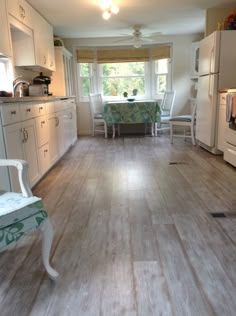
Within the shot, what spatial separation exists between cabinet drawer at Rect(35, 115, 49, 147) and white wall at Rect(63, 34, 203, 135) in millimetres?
3308

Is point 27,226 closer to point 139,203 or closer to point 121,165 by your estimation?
point 139,203

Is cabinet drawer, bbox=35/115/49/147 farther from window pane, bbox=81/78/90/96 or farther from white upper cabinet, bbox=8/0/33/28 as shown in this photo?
window pane, bbox=81/78/90/96

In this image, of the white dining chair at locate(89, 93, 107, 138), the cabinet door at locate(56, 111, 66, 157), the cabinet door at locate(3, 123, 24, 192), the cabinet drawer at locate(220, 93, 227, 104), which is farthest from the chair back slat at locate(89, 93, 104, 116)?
the cabinet door at locate(3, 123, 24, 192)

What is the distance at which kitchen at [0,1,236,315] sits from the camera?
1261 mm

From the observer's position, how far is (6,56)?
311 cm

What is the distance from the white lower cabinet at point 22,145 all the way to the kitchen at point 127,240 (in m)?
0.03

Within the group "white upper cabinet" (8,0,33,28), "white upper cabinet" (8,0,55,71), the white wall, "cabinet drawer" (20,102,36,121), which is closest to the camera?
"cabinet drawer" (20,102,36,121)

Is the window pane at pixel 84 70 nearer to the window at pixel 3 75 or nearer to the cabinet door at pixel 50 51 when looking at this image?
the cabinet door at pixel 50 51

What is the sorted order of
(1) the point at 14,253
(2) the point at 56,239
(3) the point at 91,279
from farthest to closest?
1. (2) the point at 56,239
2. (1) the point at 14,253
3. (3) the point at 91,279

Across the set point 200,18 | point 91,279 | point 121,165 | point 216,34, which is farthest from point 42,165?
point 200,18

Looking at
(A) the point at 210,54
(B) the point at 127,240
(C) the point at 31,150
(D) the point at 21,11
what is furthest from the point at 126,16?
(B) the point at 127,240

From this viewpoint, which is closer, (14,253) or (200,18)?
(14,253)

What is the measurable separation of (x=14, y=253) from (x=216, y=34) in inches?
141

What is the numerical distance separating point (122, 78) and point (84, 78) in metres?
0.93
